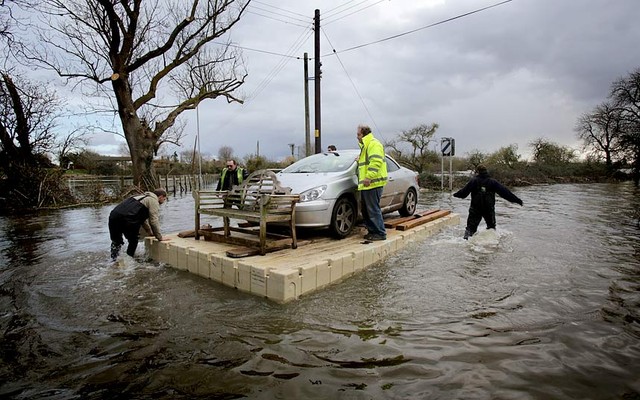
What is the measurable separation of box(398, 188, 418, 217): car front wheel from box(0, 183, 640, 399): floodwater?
2.35 metres

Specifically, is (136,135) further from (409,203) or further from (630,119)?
(630,119)

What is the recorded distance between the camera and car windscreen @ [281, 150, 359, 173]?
23.6 ft

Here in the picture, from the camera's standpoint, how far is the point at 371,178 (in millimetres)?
6402

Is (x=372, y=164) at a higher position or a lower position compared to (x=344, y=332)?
higher

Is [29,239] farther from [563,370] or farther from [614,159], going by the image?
[614,159]

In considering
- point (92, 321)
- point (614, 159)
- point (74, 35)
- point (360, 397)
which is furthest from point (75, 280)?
point (614, 159)

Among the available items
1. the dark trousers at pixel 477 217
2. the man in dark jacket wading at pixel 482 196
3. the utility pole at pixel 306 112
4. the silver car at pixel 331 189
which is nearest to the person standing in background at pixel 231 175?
the silver car at pixel 331 189

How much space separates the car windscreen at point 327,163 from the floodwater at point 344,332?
1986mm

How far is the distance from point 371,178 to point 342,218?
90 centimetres

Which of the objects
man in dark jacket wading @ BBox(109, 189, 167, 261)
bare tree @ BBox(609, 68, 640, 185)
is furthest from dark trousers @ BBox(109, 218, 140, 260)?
bare tree @ BBox(609, 68, 640, 185)

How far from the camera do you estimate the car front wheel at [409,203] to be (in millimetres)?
8930

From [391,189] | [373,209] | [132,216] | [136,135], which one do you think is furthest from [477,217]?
[136,135]

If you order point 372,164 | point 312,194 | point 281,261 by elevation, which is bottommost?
point 281,261

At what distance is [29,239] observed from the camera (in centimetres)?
927
